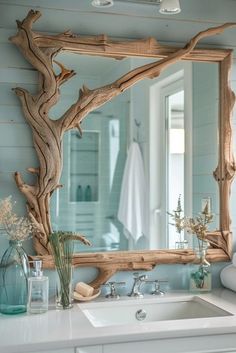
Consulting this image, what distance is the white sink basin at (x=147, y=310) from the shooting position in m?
2.09

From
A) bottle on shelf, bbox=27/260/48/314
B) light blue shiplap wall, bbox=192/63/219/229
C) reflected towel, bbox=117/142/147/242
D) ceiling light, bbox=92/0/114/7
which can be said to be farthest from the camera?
light blue shiplap wall, bbox=192/63/219/229

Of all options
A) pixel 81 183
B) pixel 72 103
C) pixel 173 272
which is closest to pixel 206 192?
pixel 173 272

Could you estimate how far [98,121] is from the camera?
230cm

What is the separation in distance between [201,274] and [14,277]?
2.79 ft

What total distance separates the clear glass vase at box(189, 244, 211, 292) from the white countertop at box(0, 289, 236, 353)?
30 cm

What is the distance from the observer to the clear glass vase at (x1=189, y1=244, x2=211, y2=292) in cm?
230

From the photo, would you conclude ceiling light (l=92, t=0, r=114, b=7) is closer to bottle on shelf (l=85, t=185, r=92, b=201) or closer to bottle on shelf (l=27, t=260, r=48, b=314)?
bottle on shelf (l=85, t=185, r=92, b=201)

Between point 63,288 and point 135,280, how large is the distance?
0.37 meters

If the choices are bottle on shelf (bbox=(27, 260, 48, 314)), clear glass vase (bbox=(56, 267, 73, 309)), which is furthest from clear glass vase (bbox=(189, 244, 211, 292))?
bottle on shelf (bbox=(27, 260, 48, 314))

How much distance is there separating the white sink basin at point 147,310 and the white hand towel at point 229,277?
19cm

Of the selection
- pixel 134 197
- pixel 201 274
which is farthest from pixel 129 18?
pixel 201 274

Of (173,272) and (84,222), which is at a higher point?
(84,222)

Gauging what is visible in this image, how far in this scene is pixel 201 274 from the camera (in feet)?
7.57

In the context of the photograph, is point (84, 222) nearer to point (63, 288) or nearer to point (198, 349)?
point (63, 288)
